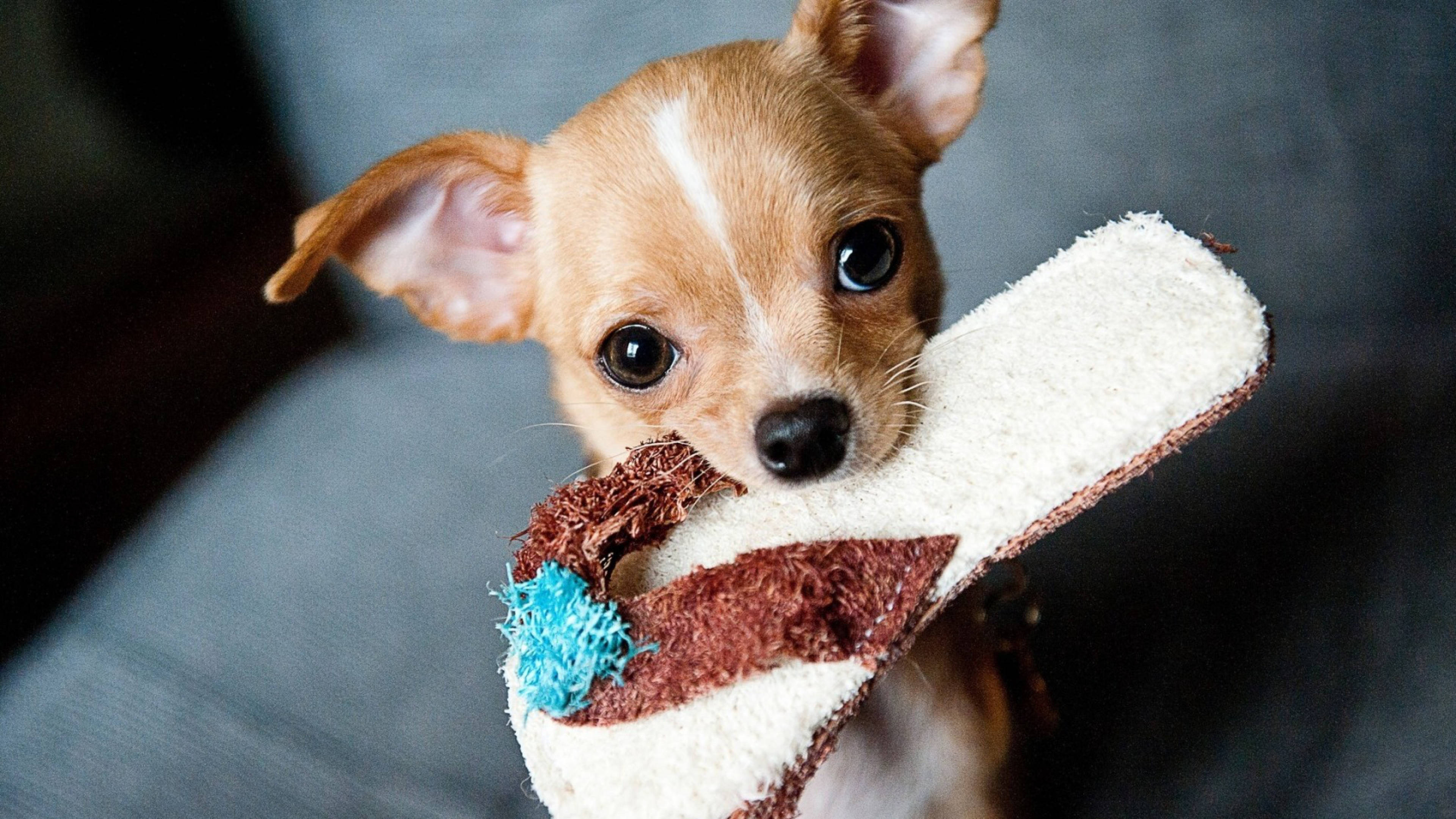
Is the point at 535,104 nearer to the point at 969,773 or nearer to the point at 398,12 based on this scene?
the point at 398,12

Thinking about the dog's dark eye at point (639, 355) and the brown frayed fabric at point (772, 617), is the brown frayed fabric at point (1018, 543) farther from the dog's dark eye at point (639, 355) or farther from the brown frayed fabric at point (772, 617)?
the dog's dark eye at point (639, 355)

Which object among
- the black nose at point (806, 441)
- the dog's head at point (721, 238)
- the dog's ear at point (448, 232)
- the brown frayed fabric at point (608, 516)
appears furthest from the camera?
the dog's ear at point (448, 232)

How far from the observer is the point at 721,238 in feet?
4.16

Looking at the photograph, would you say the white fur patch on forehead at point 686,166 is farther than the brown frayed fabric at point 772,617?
Yes

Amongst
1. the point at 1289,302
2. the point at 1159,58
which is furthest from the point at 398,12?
the point at 1289,302

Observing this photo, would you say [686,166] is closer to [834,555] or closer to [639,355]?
[639,355]

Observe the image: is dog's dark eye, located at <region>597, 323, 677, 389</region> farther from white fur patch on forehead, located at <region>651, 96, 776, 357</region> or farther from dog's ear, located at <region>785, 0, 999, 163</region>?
dog's ear, located at <region>785, 0, 999, 163</region>

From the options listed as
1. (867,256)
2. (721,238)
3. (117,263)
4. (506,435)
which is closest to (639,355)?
(721,238)

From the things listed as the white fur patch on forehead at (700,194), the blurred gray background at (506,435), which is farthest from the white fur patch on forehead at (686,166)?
the blurred gray background at (506,435)

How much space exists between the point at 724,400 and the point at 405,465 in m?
1.74

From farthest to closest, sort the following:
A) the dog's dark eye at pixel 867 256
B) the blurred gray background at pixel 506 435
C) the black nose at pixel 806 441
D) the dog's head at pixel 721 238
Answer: the blurred gray background at pixel 506 435
the dog's dark eye at pixel 867 256
the dog's head at pixel 721 238
the black nose at pixel 806 441

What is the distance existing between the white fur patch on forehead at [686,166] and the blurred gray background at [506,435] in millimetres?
1085

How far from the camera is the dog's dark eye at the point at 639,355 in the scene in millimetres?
1363

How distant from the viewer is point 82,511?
8.30 feet
